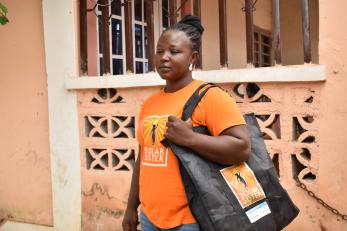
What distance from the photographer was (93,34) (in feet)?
13.6

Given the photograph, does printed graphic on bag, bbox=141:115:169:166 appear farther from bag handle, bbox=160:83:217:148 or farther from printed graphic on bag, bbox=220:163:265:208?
printed graphic on bag, bbox=220:163:265:208

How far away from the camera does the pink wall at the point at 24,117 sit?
399cm

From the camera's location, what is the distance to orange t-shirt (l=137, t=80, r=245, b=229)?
177 cm

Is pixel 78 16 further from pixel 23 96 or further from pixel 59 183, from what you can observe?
pixel 59 183

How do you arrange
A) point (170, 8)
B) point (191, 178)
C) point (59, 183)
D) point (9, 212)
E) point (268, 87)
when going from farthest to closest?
point (9, 212), point (59, 183), point (170, 8), point (268, 87), point (191, 178)

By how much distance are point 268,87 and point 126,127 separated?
1.19 meters

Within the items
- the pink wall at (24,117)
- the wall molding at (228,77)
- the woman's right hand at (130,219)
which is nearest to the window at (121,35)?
the wall molding at (228,77)

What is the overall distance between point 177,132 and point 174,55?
35cm

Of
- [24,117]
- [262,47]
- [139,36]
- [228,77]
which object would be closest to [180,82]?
[228,77]

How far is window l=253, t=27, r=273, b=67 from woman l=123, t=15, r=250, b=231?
19.6 ft

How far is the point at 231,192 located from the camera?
5.75ft

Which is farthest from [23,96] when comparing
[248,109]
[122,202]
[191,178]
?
[191,178]

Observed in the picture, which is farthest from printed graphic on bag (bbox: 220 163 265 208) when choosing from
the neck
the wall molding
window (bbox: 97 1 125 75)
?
window (bbox: 97 1 125 75)

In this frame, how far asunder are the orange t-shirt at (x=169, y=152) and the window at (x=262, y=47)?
19.8ft
